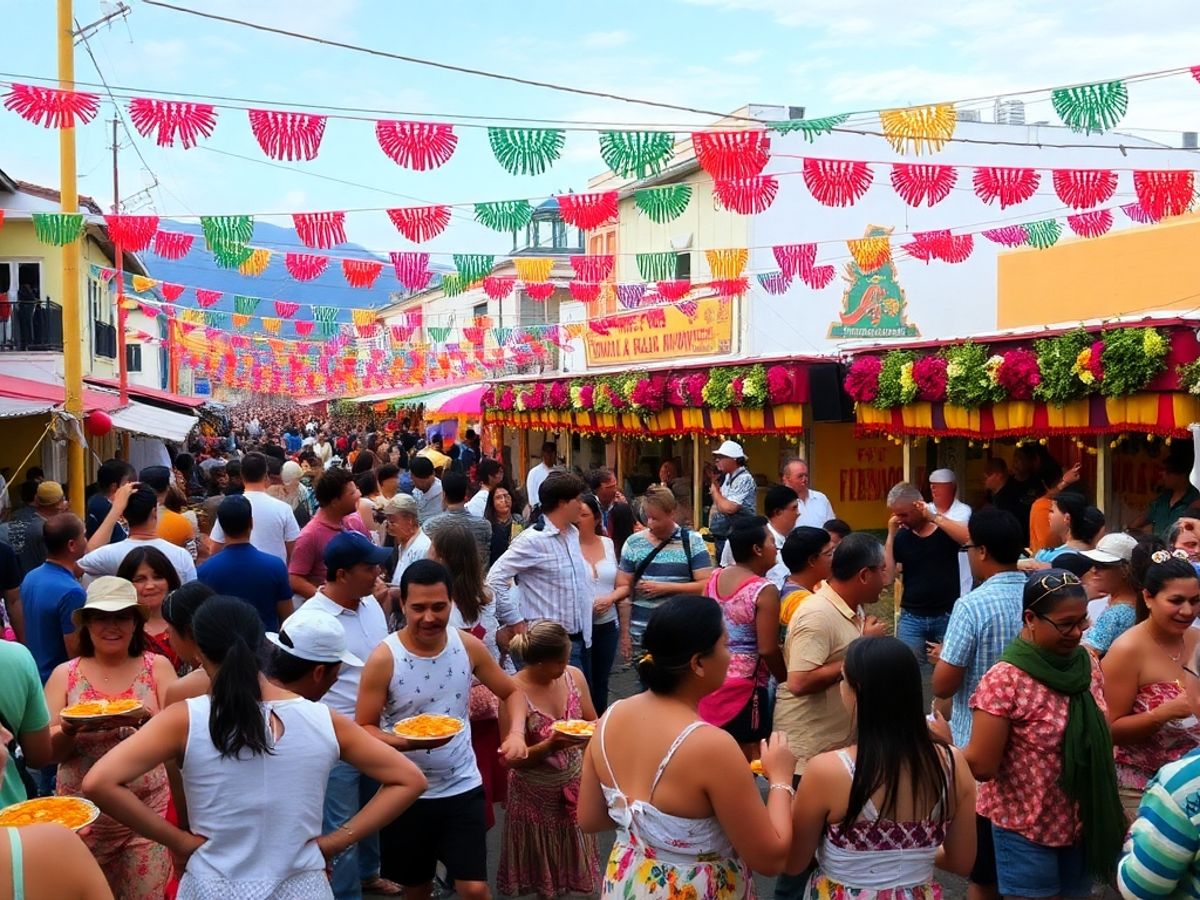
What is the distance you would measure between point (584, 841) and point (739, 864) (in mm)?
2083

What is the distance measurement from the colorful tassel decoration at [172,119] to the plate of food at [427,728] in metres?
6.91

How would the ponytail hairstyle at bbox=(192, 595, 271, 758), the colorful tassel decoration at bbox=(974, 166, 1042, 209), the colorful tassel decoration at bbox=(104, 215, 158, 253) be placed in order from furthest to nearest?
the colorful tassel decoration at bbox=(104, 215, 158, 253)
the colorful tassel decoration at bbox=(974, 166, 1042, 209)
the ponytail hairstyle at bbox=(192, 595, 271, 758)

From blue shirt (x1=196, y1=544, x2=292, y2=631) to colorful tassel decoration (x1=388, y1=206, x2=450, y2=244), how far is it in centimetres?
674

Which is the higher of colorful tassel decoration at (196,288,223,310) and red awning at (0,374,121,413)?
colorful tassel decoration at (196,288,223,310)

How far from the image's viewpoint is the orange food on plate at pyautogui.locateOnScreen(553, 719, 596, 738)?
4.62 m

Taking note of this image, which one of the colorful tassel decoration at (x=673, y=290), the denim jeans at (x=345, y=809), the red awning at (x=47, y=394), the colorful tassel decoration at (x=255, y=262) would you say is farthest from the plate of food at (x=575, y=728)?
the colorful tassel decoration at (x=673, y=290)

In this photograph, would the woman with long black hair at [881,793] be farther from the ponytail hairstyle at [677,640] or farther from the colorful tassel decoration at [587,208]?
the colorful tassel decoration at [587,208]

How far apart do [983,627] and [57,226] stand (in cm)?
1104

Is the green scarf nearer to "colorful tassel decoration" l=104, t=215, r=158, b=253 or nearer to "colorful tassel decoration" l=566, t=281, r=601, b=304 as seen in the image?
"colorful tassel decoration" l=104, t=215, r=158, b=253

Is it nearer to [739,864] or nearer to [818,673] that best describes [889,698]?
[739,864]

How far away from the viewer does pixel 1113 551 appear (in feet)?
17.9

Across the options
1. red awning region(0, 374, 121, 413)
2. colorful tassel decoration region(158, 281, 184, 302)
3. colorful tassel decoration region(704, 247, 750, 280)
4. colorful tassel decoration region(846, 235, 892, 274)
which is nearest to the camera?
colorful tassel decoration region(846, 235, 892, 274)

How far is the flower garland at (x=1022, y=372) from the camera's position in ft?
30.6

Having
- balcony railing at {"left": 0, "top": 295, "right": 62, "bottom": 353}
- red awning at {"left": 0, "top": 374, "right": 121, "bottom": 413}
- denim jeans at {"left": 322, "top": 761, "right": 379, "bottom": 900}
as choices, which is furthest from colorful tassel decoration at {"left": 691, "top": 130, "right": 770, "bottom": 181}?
→ balcony railing at {"left": 0, "top": 295, "right": 62, "bottom": 353}
